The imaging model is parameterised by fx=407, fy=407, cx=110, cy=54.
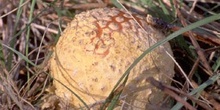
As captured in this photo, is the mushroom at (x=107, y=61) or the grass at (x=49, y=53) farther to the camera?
the grass at (x=49, y=53)

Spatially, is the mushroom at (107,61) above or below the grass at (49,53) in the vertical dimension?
above

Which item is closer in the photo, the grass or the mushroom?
the mushroom

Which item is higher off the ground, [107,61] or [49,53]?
[107,61]

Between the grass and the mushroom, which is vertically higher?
the mushroom

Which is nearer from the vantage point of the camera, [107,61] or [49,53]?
[107,61]

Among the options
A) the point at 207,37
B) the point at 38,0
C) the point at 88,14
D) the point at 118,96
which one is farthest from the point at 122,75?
the point at 38,0
